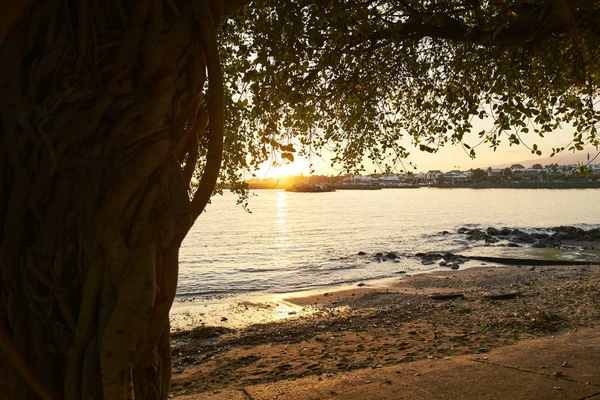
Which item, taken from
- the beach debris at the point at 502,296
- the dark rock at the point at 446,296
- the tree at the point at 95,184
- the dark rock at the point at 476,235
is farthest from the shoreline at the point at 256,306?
the dark rock at the point at 476,235

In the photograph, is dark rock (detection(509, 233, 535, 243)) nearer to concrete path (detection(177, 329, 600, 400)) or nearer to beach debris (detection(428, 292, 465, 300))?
beach debris (detection(428, 292, 465, 300))

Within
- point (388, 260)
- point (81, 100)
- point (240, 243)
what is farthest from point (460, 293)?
point (240, 243)

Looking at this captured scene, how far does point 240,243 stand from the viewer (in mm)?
44094

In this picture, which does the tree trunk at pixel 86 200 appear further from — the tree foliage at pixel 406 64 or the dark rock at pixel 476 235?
the dark rock at pixel 476 235

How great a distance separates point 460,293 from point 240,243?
29212mm

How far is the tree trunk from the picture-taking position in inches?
101

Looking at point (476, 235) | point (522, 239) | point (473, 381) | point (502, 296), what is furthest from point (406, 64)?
point (476, 235)

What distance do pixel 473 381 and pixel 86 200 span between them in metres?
4.18

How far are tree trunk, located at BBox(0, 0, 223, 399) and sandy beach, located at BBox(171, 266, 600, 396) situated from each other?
4.22m

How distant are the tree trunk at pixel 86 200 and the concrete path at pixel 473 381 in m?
2.52

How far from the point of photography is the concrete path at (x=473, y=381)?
450 cm

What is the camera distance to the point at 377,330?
11.9 meters

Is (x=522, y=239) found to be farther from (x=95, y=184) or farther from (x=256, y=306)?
(x=95, y=184)

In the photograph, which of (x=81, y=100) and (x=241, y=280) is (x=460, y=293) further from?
(x=81, y=100)
